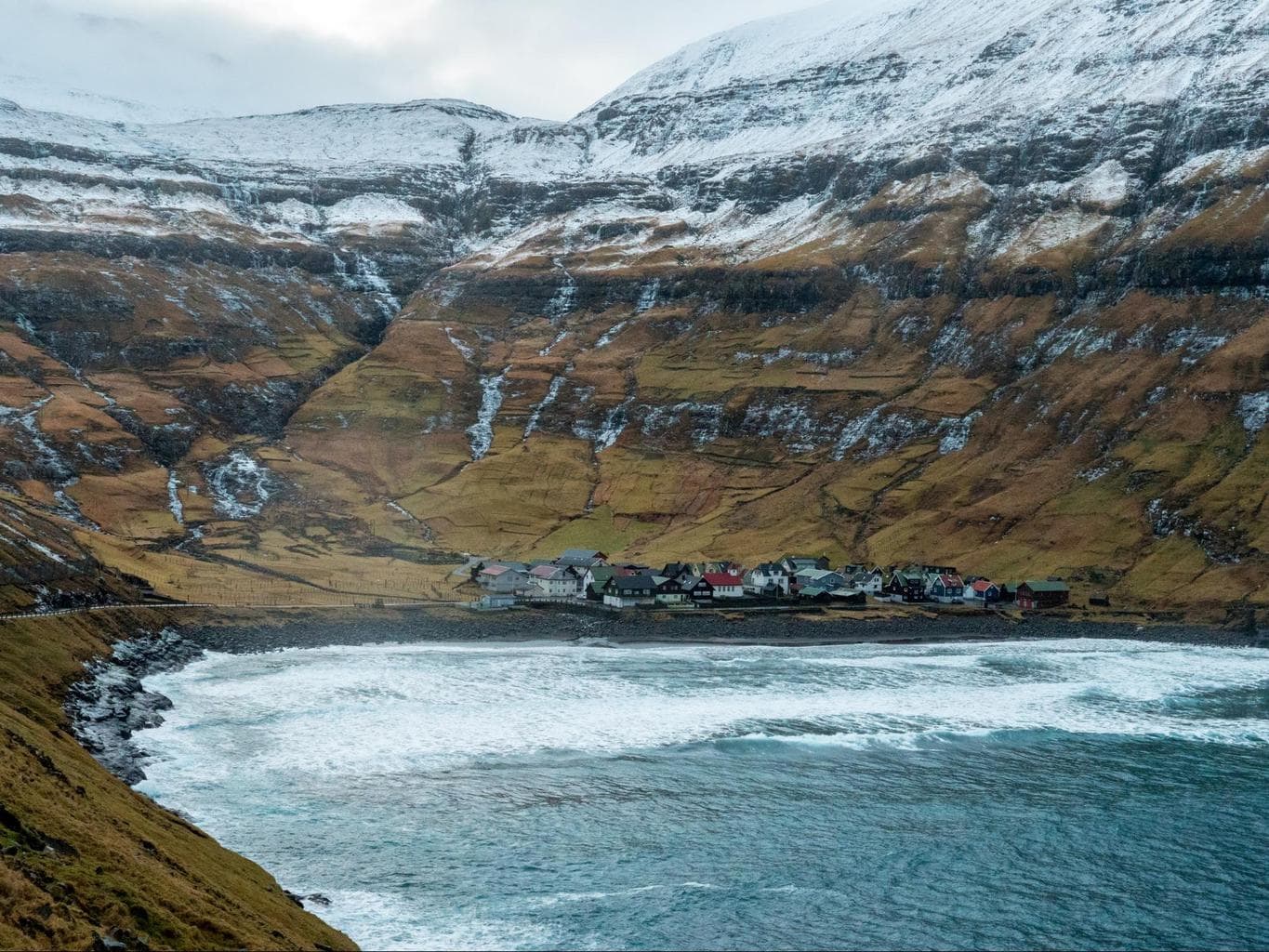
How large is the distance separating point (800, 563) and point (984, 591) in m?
27.0

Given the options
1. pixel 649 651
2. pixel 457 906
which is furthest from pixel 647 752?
pixel 649 651

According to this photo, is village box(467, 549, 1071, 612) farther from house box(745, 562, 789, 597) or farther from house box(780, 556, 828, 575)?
house box(780, 556, 828, 575)

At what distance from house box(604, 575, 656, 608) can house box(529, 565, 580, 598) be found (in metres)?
7.77

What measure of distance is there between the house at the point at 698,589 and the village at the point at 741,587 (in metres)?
0.13

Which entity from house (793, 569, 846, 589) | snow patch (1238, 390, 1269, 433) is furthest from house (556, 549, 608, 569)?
snow patch (1238, 390, 1269, 433)

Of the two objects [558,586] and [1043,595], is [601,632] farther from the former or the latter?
[1043,595]

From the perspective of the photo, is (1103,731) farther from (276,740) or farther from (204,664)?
(204,664)

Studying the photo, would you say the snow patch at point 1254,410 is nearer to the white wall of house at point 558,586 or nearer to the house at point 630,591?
the house at point 630,591

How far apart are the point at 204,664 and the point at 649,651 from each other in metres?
46.8

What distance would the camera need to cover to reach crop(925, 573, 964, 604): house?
15638 centimetres

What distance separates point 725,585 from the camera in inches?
6181

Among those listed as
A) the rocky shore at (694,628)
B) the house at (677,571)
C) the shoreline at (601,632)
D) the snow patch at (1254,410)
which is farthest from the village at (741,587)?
the snow patch at (1254,410)

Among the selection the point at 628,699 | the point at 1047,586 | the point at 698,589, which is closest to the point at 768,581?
the point at 698,589

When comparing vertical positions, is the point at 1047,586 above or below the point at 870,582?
below
